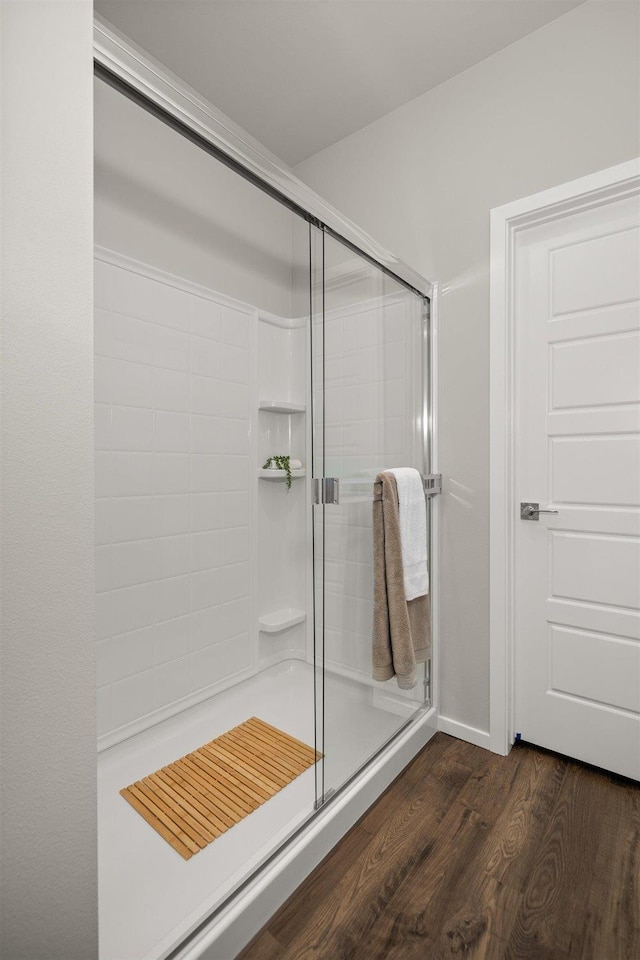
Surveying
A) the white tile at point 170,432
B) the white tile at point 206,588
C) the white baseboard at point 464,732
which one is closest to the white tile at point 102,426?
the white tile at point 170,432

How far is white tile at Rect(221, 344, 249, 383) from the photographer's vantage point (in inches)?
89.2

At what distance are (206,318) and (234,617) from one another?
1382mm

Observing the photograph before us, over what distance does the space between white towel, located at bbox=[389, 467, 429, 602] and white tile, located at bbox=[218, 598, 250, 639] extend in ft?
3.19

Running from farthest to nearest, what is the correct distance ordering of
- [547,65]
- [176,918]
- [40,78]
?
1. [547,65]
2. [176,918]
3. [40,78]

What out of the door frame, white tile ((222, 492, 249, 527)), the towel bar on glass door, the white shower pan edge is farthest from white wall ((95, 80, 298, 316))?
the white shower pan edge

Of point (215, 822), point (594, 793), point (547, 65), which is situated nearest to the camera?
point (215, 822)

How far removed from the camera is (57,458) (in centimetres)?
74

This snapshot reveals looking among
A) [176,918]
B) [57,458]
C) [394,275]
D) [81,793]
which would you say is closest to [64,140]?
[57,458]

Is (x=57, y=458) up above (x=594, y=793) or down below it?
above

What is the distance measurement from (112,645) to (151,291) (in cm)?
139

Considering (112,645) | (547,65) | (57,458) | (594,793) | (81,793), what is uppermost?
(547,65)

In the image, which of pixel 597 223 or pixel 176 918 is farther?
pixel 597 223

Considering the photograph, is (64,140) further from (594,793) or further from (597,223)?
(594,793)

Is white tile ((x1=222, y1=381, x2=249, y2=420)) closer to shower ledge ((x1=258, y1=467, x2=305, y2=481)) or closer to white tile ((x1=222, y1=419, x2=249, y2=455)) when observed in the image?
white tile ((x1=222, y1=419, x2=249, y2=455))
